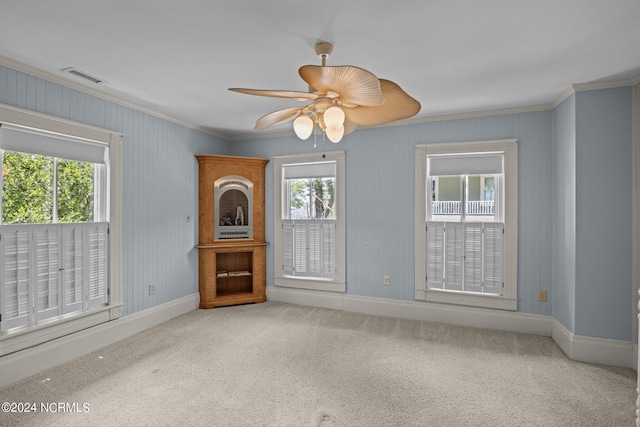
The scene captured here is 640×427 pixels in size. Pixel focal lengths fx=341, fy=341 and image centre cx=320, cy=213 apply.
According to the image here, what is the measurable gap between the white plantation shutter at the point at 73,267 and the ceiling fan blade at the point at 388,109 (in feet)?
8.76

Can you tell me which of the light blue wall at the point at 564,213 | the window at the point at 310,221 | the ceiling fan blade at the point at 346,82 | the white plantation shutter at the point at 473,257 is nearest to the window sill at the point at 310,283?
the window at the point at 310,221

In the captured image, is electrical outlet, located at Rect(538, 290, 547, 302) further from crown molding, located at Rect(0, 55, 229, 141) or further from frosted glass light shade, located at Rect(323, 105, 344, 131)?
crown molding, located at Rect(0, 55, 229, 141)

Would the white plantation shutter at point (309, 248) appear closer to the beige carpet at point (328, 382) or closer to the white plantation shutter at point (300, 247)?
the white plantation shutter at point (300, 247)

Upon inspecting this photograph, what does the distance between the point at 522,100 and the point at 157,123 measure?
404cm

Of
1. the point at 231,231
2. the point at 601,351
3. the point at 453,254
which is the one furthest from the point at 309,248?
the point at 601,351

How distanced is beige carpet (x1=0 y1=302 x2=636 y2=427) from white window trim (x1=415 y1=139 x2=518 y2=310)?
386mm

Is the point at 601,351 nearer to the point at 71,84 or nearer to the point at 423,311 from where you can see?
the point at 423,311

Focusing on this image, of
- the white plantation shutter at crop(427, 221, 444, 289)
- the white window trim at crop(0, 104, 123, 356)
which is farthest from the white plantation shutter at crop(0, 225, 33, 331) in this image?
the white plantation shutter at crop(427, 221, 444, 289)

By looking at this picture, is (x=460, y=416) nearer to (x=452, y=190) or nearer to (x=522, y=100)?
(x=452, y=190)

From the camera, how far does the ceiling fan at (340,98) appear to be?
5.58 ft

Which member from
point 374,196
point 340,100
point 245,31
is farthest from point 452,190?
point 245,31

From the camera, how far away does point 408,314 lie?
13.9 feet

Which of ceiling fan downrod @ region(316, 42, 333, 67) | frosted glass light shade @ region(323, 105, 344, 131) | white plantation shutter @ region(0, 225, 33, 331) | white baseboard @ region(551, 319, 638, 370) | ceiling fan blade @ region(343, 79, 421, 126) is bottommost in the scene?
white baseboard @ region(551, 319, 638, 370)

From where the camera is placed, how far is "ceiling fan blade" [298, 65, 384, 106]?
65.0 inches
